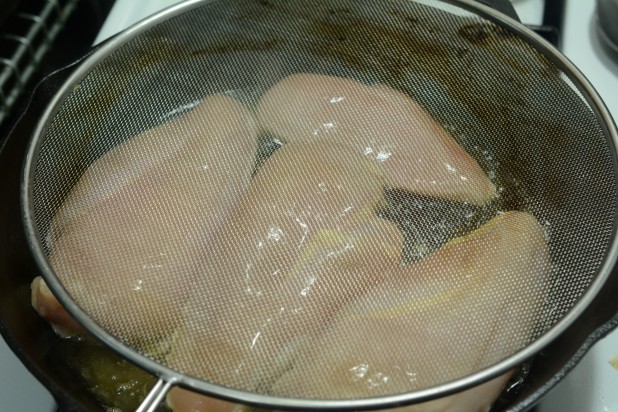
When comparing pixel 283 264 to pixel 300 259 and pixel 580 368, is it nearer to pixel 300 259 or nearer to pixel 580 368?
pixel 300 259

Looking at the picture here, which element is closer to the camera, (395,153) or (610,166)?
(610,166)

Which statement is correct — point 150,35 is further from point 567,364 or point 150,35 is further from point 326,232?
point 567,364

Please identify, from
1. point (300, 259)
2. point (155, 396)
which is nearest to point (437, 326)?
point (300, 259)

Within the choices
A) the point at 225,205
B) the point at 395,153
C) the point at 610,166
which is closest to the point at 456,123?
the point at 395,153

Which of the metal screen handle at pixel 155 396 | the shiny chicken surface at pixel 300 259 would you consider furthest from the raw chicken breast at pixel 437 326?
the metal screen handle at pixel 155 396

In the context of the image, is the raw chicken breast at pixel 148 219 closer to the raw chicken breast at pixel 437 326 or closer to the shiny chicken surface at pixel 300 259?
the shiny chicken surface at pixel 300 259
